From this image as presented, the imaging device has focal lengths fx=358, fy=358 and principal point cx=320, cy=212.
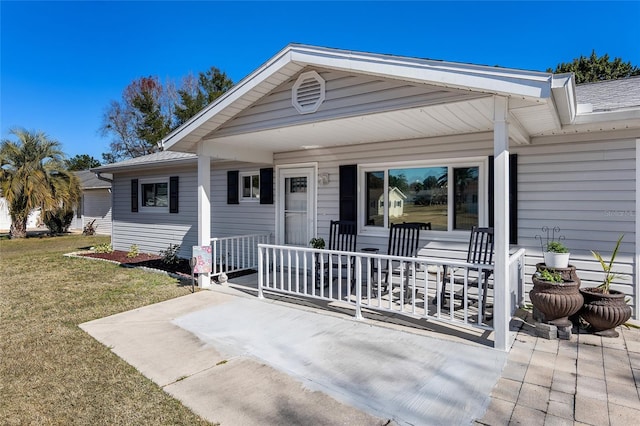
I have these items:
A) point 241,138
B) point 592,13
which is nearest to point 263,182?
point 241,138

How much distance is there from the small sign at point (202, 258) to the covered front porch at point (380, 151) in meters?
0.18

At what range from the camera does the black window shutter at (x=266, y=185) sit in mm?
7613

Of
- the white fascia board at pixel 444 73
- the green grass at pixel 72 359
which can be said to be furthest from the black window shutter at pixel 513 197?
the green grass at pixel 72 359

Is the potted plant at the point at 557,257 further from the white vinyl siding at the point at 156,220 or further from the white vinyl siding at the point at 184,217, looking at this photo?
the white vinyl siding at the point at 156,220

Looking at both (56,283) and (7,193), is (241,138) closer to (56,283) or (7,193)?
(56,283)

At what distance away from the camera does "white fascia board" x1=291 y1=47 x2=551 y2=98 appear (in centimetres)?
312

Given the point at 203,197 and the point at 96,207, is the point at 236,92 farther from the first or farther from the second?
the point at 96,207

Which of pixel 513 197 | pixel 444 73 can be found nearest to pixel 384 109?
pixel 444 73

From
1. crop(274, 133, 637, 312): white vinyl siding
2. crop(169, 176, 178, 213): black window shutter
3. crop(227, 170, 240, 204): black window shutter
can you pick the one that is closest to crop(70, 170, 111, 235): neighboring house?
crop(169, 176, 178, 213): black window shutter

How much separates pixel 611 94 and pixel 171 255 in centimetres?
922

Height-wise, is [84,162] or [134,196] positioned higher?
[84,162]

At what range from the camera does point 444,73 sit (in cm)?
345

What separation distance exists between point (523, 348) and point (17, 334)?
557cm

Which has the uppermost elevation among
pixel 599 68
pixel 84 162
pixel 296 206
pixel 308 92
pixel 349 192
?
pixel 599 68
